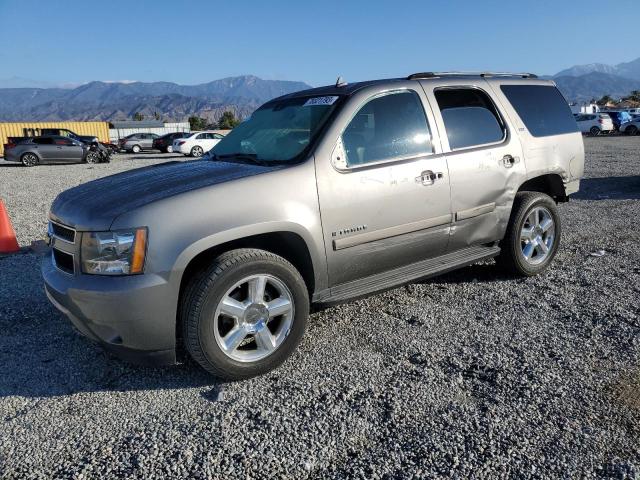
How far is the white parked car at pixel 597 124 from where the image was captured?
35719 mm

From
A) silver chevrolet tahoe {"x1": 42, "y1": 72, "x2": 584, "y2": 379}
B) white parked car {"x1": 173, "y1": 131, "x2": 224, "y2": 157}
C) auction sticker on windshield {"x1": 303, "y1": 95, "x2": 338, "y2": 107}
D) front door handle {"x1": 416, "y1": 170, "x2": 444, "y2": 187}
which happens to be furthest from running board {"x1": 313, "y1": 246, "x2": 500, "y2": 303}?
white parked car {"x1": 173, "y1": 131, "x2": 224, "y2": 157}

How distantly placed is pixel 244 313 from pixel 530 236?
2.99 meters

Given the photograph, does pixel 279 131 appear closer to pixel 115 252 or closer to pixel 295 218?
pixel 295 218

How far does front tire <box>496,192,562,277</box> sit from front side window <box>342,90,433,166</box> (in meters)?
1.27

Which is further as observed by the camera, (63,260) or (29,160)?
(29,160)

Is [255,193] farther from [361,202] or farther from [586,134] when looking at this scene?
[586,134]

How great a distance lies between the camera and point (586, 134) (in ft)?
123


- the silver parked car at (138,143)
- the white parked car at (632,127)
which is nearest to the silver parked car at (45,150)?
the silver parked car at (138,143)

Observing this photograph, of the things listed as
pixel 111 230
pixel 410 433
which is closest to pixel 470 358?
pixel 410 433

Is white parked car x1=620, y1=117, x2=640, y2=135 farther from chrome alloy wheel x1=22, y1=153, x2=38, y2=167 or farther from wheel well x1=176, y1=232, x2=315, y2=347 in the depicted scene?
wheel well x1=176, y1=232, x2=315, y2=347

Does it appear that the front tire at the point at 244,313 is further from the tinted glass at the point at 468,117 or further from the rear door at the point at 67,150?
the rear door at the point at 67,150

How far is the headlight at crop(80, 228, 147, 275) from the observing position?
2711mm

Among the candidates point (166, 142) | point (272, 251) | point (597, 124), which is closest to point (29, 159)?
point (166, 142)

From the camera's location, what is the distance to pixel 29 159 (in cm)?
2264
